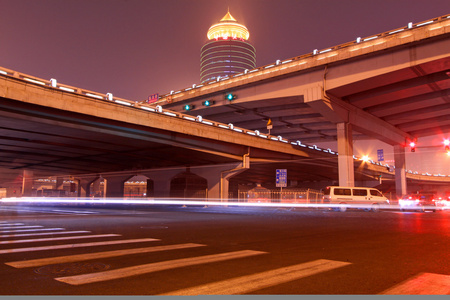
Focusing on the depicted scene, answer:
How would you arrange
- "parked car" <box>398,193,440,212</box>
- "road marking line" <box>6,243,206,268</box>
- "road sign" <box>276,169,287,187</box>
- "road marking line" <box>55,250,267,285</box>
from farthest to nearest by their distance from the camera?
1. "road sign" <box>276,169,287,187</box>
2. "parked car" <box>398,193,440,212</box>
3. "road marking line" <box>6,243,206,268</box>
4. "road marking line" <box>55,250,267,285</box>

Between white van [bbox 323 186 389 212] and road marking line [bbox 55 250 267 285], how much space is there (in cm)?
2532

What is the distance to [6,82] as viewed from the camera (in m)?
22.9

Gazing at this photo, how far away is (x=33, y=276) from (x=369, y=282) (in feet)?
17.0

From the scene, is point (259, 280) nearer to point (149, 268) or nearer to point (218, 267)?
point (218, 267)

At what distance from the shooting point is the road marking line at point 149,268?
215 inches

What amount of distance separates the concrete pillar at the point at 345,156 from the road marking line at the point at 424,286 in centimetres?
3398

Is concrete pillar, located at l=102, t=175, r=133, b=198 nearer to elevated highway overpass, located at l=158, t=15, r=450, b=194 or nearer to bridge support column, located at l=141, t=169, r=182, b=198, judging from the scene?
bridge support column, located at l=141, t=169, r=182, b=198

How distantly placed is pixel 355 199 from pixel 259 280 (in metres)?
28.3

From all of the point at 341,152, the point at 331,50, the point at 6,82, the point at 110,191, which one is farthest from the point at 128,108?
the point at 110,191

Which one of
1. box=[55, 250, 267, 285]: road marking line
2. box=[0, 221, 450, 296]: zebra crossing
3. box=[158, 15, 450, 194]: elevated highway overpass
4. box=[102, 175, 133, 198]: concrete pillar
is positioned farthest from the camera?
box=[102, 175, 133, 198]: concrete pillar

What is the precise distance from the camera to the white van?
31.4 m

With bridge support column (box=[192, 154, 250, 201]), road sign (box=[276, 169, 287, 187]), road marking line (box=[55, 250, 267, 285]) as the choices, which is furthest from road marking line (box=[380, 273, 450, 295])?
bridge support column (box=[192, 154, 250, 201])

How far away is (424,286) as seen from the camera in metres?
5.24

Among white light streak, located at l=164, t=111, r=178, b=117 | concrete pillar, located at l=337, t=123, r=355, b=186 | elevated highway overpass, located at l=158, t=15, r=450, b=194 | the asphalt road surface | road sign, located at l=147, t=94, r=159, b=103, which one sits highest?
road sign, located at l=147, t=94, r=159, b=103
